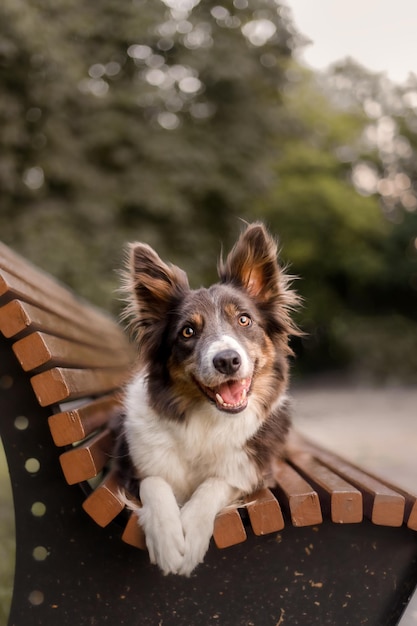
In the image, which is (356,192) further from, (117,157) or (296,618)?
(296,618)

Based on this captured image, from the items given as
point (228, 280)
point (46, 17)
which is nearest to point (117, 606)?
point (228, 280)

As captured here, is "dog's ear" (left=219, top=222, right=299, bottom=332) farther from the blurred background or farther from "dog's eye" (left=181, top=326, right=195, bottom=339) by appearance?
the blurred background

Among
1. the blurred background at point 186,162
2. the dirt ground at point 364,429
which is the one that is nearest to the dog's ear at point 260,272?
the dirt ground at point 364,429

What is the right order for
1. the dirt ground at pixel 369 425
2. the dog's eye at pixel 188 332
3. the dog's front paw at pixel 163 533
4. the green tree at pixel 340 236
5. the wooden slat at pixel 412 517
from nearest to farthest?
the dog's front paw at pixel 163 533 < the wooden slat at pixel 412 517 < the dog's eye at pixel 188 332 < the dirt ground at pixel 369 425 < the green tree at pixel 340 236

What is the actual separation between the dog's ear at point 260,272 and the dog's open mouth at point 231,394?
25.3 inches

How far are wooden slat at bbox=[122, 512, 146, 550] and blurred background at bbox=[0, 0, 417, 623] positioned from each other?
730 cm

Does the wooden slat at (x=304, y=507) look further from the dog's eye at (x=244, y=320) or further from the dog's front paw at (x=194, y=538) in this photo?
the dog's eye at (x=244, y=320)

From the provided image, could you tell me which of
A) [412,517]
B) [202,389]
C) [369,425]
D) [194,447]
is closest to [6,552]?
[194,447]

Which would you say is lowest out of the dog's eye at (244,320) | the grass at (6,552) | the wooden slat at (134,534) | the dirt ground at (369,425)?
the dirt ground at (369,425)

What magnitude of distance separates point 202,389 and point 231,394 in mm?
159

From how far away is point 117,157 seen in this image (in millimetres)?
16812

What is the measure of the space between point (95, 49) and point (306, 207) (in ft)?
30.9

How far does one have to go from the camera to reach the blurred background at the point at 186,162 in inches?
581

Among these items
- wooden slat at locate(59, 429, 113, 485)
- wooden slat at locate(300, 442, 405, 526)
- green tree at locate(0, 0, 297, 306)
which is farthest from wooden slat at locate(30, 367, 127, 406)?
green tree at locate(0, 0, 297, 306)
